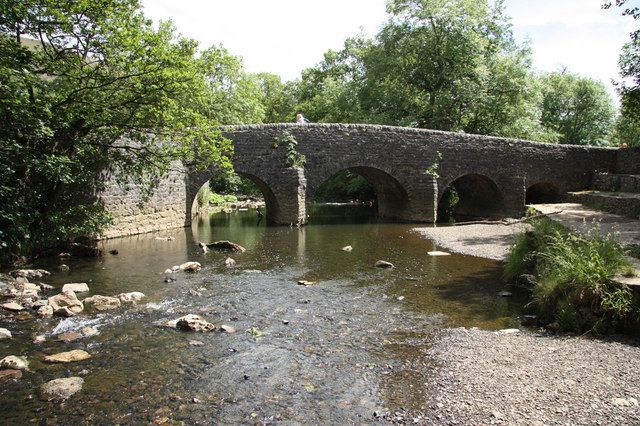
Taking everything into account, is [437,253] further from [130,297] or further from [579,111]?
[579,111]

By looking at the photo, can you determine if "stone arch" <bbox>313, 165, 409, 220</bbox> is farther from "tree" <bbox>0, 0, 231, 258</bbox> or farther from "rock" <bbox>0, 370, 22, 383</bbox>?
"rock" <bbox>0, 370, 22, 383</bbox>

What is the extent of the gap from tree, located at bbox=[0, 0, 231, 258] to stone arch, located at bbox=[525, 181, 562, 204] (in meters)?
17.8

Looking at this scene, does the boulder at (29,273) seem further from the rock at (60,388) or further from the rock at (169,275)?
the rock at (60,388)

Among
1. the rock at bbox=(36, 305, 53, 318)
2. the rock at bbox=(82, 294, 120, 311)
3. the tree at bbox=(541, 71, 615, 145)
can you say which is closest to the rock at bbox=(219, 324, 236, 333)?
the rock at bbox=(82, 294, 120, 311)

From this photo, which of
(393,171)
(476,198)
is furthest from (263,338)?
(476,198)

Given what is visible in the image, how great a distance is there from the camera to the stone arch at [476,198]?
21.8 metres

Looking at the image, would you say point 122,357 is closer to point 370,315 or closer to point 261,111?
point 370,315

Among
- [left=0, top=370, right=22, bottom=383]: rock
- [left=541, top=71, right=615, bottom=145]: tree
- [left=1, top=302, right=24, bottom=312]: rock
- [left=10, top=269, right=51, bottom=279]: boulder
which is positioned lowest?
[left=0, top=370, right=22, bottom=383]: rock

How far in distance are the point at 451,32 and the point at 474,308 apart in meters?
21.2

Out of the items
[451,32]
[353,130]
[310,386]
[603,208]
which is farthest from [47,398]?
[451,32]

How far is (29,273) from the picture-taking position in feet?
31.2

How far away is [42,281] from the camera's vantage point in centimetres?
920

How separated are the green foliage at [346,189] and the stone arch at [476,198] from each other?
658 cm

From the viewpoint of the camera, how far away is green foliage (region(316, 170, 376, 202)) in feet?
101
